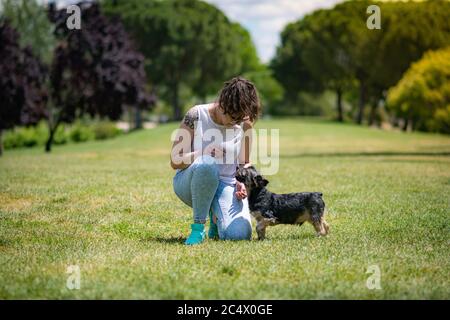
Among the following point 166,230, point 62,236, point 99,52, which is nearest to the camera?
point 62,236

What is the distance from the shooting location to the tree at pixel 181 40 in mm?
63844

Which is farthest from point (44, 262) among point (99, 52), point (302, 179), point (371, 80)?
point (371, 80)

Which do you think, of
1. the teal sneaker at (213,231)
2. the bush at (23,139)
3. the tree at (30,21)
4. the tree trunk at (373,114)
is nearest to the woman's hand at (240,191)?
the teal sneaker at (213,231)

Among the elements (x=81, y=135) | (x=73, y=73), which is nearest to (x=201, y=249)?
(x=73, y=73)

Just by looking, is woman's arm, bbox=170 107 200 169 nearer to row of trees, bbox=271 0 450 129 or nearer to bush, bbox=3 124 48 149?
bush, bbox=3 124 48 149

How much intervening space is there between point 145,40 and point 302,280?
60896 millimetres

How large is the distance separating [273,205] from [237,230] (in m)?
0.54

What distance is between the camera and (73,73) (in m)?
31.5

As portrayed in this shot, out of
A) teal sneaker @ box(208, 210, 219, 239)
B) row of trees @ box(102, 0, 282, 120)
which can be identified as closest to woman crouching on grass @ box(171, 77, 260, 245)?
teal sneaker @ box(208, 210, 219, 239)

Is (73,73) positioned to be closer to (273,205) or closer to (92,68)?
(92,68)

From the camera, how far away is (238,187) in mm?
7633

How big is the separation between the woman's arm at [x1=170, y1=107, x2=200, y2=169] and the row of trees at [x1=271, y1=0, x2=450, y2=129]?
44.8m

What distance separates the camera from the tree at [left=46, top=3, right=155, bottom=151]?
102 ft
